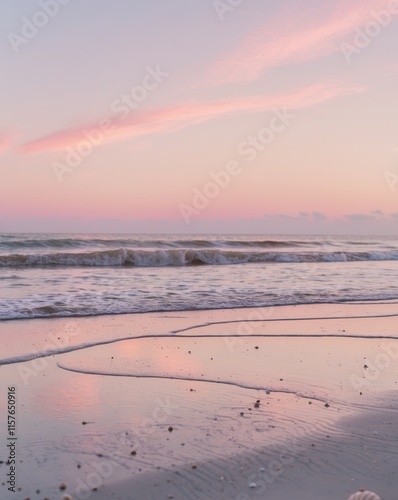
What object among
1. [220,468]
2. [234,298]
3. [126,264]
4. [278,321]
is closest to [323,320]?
[278,321]

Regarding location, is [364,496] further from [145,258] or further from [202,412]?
[145,258]

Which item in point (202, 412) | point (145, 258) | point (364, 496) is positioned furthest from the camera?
point (145, 258)

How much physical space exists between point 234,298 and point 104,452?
35.4ft

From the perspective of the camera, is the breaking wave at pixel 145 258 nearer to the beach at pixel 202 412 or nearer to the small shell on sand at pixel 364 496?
the beach at pixel 202 412

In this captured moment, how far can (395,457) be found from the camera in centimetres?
479

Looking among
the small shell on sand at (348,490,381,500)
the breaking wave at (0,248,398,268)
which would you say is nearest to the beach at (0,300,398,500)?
the small shell on sand at (348,490,381,500)

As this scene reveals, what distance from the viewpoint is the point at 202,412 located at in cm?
598

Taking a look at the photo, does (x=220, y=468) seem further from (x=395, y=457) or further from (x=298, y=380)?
(x=298, y=380)

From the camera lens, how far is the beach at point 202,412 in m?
4.42

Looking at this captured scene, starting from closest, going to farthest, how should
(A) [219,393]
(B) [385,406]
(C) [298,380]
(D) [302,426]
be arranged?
(D) [302,426], (B) [385,406], (A) [219,393], (C) [298,380]

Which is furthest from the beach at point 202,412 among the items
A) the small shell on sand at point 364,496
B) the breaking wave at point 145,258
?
the breaking wave at point 145,258

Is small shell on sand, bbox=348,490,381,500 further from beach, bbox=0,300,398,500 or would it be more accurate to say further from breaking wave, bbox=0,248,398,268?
breaking wave, bbox=0,248,398,268

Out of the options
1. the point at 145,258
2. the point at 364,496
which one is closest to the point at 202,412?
the point at 364,496

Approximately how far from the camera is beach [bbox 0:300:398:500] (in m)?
4.42
